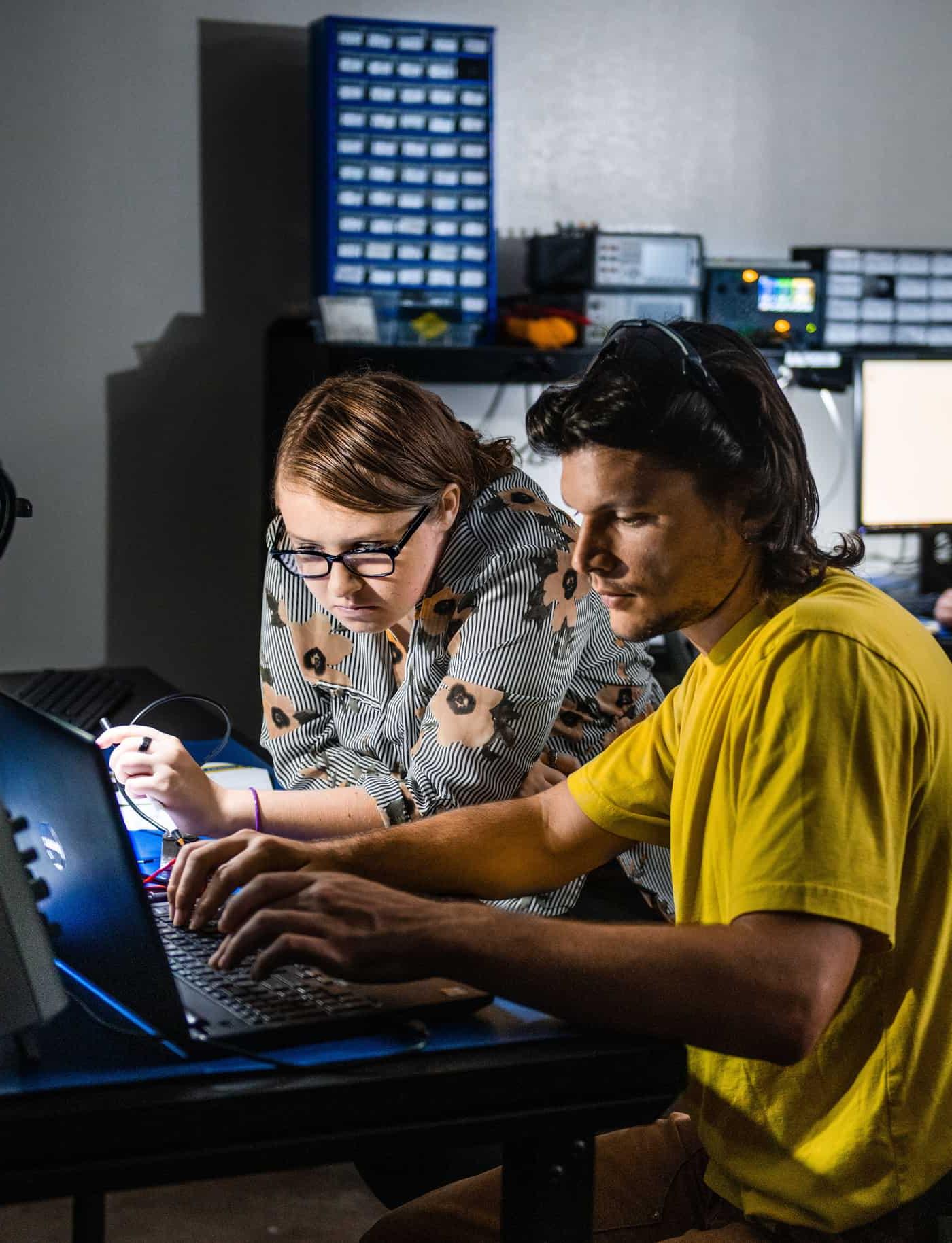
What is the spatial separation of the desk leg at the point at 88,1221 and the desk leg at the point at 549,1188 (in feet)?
0.88

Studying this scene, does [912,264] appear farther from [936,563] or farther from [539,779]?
[539,779]

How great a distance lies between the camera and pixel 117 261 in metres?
3.35

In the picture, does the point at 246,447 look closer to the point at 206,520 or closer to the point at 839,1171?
the point at 206,520

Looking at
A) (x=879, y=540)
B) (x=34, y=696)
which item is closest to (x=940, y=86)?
(x=879, y=540)

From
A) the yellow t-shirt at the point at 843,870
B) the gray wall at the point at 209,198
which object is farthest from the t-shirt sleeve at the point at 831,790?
the gray wall at the point at 209,198

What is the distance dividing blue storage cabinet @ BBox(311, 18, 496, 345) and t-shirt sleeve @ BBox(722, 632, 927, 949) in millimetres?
2434

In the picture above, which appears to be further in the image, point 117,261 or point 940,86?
point 940,86

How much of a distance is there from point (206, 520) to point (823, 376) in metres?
1.67

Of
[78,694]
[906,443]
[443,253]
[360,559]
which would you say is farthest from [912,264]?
[360,559]

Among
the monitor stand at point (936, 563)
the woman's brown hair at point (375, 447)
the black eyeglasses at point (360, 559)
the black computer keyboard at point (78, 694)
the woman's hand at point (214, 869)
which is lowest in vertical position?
the black computer keyboard at point (78, 694)

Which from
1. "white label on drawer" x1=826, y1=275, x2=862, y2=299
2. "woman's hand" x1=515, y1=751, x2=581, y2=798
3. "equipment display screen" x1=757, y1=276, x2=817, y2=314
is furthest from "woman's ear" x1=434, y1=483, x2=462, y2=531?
"white label on drawer" x1=826, y1=275, x2=862, y2=299

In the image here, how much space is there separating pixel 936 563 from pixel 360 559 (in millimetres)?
2128

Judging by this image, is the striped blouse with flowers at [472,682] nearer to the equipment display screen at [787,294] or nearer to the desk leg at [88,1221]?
the desk leg at [88,1221]

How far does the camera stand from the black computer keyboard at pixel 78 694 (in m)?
2.27
